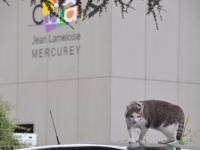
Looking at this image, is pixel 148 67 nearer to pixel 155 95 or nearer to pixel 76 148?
pixel 155 95

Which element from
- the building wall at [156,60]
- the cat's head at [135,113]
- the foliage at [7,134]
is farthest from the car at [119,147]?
the building wall at [156,60]

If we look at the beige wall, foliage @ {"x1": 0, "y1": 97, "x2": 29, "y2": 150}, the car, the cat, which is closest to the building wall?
the beige wall

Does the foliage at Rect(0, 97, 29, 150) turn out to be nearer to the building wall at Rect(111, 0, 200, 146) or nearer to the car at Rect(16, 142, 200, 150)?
the car at Rect(16, 142, 200, 150)

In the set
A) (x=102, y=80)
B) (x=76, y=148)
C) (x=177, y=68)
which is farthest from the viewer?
(x=177, y=68)

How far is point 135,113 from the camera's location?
7.35 metres

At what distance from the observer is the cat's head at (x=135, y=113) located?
289 inches

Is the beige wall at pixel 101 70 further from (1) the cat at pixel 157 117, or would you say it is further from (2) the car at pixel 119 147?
(2) the car at pixel 119 147

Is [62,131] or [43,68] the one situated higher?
[43,68]

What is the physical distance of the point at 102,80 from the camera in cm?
2417

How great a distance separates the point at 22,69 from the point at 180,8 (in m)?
6.13

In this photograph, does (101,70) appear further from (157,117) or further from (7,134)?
(157,117)

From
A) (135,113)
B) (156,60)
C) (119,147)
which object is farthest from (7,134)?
(156,60)

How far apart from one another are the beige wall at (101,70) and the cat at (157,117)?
647 inches

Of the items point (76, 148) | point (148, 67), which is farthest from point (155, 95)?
point (76, 148)
